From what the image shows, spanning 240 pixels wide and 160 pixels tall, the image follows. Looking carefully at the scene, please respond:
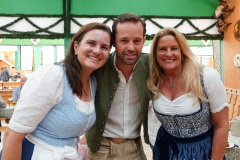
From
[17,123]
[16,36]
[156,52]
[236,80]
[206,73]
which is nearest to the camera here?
[17,123]

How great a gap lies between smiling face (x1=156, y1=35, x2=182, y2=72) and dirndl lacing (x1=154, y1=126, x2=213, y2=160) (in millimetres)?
417

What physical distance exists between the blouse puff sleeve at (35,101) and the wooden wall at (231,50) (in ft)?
15.1

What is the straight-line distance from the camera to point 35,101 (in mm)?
1130

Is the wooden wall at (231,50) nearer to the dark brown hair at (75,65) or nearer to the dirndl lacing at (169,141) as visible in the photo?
the dirndl lacing at (169,141)

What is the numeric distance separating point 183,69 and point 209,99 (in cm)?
23

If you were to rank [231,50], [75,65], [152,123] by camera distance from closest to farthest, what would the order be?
[75,65] < [152,123] < [231,50]

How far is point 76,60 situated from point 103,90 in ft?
1.18

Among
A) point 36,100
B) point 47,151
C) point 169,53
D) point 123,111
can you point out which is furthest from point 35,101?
point 169,53

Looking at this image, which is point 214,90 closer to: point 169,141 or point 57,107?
A: point 169,141

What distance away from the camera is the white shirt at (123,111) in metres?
1.68

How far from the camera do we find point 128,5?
510cm

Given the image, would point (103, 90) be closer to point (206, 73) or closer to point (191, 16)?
point (206, 73)

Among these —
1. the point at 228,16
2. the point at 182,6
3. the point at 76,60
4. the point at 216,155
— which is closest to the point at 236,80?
the point at 228,16

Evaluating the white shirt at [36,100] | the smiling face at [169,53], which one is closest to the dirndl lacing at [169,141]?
the smiling face at [169,53]
